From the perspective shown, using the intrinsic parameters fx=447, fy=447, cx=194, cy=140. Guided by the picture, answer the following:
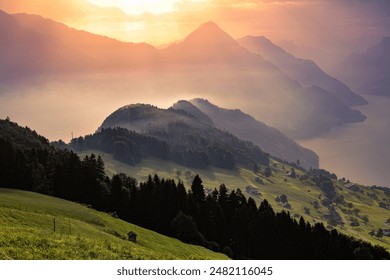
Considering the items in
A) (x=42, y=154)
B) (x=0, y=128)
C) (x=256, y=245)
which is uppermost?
(x=0, y=128)

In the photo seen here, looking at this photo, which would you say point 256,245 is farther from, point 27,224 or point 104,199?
point 27,224

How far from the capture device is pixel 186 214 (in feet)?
326

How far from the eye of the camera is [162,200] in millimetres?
101500

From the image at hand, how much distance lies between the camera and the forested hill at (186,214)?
86562 millimetres

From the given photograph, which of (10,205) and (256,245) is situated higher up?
(10,205)

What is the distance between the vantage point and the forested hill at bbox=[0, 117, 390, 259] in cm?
8656

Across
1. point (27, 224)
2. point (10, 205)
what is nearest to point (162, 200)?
point (10, 205)
